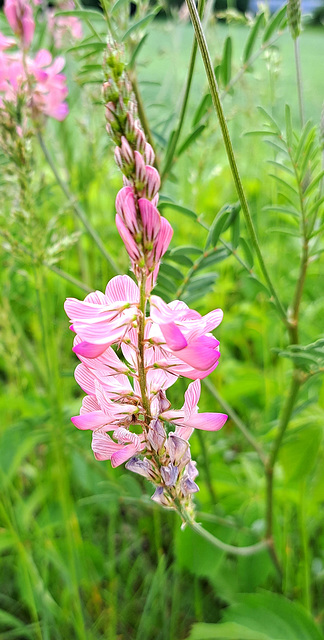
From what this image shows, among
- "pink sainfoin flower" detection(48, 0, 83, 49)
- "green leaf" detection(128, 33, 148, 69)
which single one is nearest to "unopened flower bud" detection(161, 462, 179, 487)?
"green leaf" detection(128, 33, 148, 69)

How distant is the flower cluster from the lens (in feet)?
3.02

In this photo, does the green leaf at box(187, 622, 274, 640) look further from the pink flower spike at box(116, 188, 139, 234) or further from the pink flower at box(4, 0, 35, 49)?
the pink flower at box(4, 0, 35, 49)

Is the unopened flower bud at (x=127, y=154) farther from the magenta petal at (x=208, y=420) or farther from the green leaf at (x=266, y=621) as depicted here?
the green leaf at (x=266, y=621)

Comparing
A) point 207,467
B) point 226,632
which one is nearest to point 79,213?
point 207,467

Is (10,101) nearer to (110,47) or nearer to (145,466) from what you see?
(110,47)

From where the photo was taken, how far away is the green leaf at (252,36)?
89 cm

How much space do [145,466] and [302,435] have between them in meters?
0.57

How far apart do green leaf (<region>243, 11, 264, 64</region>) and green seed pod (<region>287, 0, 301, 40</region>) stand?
190 millimetres

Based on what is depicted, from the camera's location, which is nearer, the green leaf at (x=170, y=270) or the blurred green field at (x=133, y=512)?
the green leaf at (x=170, y=270)

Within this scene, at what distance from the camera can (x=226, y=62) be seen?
35.3 inches

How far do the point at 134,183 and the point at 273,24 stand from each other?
0.64 m

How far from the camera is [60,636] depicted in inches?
42.1

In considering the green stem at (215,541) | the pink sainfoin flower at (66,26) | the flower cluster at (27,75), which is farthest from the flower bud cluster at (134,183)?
the pink sainfoin flower at (66,26)

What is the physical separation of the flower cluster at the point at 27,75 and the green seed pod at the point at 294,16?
0.38 metres
